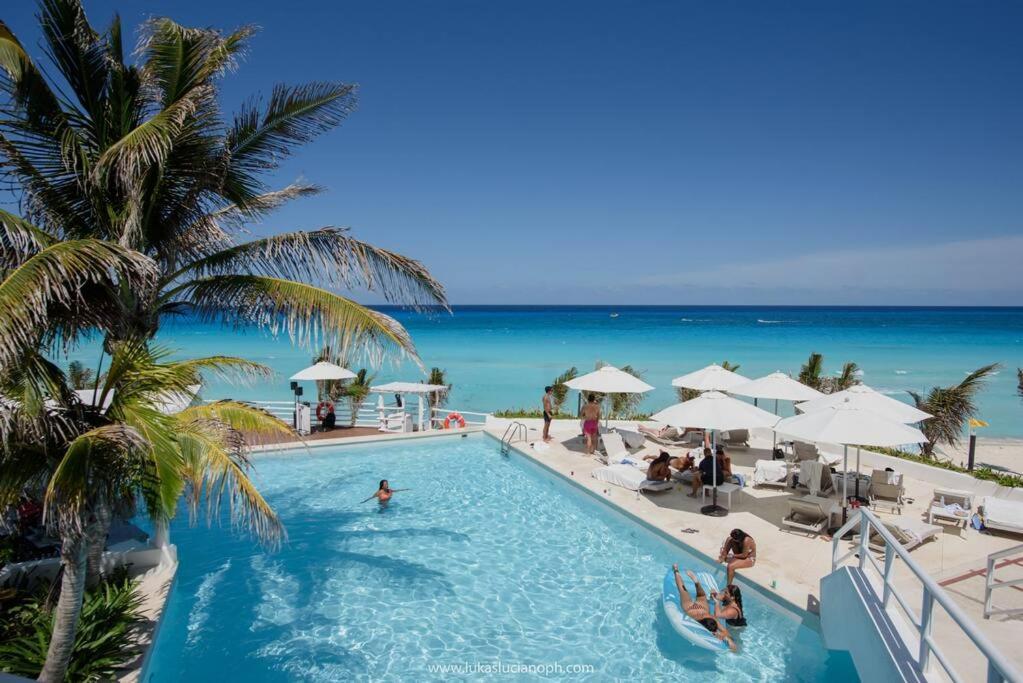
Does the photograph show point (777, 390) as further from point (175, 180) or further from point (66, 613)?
point (66, 613)

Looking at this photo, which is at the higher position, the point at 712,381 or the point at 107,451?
the point at 107,451

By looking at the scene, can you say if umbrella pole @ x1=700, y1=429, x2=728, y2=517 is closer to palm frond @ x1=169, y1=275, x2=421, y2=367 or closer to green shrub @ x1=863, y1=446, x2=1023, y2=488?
green shrub @ x1=863, y1=446, x2=1023, y2=488

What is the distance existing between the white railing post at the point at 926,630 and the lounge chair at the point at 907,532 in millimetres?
3988

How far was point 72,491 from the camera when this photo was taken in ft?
11.5

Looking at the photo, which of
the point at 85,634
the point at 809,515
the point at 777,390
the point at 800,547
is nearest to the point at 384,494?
the point at 85,634

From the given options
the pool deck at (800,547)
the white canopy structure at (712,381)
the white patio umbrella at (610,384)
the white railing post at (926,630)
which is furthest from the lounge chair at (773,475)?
the white railing post at (926,630)

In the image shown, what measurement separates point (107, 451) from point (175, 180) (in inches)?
102

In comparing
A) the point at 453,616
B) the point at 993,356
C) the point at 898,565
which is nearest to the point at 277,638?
the point at 453,616

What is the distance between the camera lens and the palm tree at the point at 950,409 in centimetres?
1346

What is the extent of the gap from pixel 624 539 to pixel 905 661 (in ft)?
16.8

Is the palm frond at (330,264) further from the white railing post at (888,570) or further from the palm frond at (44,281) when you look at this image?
the white railing post at (888,570)

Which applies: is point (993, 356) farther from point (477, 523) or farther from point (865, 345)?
point (477, 523)

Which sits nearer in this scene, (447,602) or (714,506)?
(447,602)

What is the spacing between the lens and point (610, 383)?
41.3 ft
